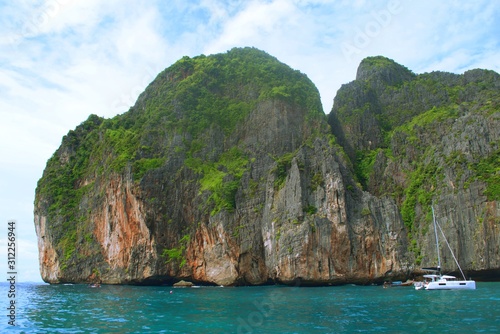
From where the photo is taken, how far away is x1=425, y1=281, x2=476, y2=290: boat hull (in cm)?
5544

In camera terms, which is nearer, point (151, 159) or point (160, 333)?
point (160, 333)

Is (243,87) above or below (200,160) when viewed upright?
above

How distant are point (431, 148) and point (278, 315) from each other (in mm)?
57739

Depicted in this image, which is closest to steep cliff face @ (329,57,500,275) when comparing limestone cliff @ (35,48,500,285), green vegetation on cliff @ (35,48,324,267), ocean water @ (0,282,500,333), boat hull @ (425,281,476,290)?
limestone cliff @ (35,48,500,285)

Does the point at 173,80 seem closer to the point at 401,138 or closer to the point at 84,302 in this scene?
the point at 401,138

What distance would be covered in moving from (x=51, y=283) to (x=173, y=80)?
5120 cm

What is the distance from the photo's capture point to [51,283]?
98562mm

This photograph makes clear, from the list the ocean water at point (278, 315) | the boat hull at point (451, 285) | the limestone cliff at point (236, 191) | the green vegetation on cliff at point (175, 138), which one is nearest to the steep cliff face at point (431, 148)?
the limestone cliff at point (236, 191)

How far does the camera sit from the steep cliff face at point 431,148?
2579 inches

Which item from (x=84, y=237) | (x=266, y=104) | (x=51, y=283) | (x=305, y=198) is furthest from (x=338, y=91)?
(x=51, y=283)

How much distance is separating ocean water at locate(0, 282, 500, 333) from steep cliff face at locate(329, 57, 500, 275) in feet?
62.5

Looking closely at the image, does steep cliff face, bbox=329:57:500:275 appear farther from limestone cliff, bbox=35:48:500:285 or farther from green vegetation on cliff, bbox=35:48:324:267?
green vegetation on cliff, bbox=35:48:324:267

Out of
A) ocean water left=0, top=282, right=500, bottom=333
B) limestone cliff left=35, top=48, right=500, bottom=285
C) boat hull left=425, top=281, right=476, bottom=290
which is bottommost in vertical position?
boat hull left=425, top=281, right=476, bottom=290

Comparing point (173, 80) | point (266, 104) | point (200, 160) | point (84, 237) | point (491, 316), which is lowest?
point (491, 316)
